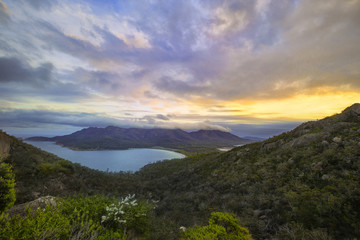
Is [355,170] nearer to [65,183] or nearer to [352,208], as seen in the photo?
[352,208]

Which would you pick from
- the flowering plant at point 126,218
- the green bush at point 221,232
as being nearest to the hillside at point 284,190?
the flowering plant at point 126,218

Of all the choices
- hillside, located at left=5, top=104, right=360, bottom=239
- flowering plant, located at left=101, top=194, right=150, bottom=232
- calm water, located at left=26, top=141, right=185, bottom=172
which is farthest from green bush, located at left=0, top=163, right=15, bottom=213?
calm water, located at left=26, top=141, right=185, bottom=172

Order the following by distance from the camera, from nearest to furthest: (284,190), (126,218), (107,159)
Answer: (126,218) < (284,190) < (107,159)

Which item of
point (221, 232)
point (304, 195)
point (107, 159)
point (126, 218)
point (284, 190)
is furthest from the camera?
point (107, 159)

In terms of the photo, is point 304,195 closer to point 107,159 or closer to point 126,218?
point 126,218

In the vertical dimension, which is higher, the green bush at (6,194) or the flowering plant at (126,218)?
the green bush at (6,194)

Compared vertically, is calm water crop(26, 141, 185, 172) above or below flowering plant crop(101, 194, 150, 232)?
below

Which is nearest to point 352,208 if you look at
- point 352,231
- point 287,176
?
point 352,231

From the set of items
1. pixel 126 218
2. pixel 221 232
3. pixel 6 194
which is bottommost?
pixel 126 218

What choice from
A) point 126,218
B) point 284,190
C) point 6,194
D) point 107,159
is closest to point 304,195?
point 284,190

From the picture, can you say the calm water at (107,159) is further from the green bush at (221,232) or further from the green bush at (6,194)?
the green bush at (221,232)

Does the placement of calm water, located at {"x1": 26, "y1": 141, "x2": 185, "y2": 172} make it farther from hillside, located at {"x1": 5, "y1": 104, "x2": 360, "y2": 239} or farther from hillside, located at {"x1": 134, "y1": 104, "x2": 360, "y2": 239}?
hillside, located at {"x1": 134, "y1": 104, "x2": 360, "y2": 239}

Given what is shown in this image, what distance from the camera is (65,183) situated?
13.5m

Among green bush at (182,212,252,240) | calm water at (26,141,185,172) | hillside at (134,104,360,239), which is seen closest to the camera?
green bush at (182,212,252,240)
